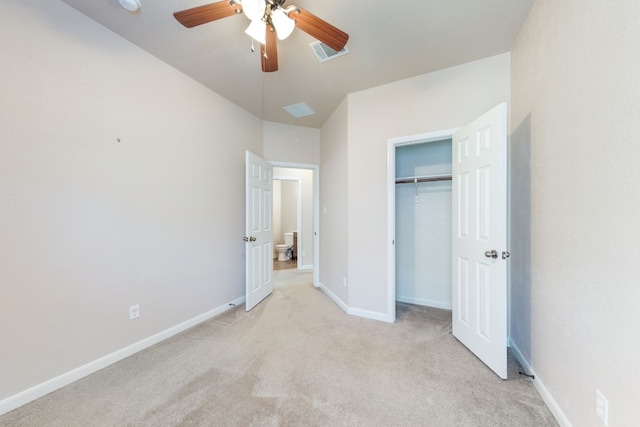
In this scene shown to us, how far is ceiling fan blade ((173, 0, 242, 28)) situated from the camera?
A: 1390 millimetres

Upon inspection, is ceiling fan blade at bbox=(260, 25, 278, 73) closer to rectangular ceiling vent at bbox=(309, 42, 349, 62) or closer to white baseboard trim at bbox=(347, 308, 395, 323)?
rectangular ceiling vent at bbox=(309, 42, 349, 62)

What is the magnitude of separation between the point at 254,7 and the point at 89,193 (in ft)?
5.88

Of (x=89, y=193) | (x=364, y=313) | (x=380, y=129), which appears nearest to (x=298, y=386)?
(x=364, y=313)

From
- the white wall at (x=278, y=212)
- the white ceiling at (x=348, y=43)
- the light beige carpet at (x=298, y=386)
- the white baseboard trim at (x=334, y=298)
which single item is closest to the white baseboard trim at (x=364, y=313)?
the white baseboard trim at (x=334, y=298)

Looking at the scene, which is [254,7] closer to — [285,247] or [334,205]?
[334,205]

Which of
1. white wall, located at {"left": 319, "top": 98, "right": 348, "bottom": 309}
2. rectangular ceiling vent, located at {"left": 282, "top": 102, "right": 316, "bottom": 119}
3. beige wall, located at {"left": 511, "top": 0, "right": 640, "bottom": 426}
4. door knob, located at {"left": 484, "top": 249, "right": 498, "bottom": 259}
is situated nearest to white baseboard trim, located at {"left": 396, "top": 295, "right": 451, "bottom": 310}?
white wall, located at {"left": 319, "top": 98, "right": 348, "bottom": 309}

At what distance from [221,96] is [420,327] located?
3537 millimetres

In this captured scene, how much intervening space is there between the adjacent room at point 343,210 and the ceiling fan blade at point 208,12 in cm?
1

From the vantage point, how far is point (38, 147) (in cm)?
163

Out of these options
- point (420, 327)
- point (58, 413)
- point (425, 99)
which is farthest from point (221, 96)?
point (420, 327)

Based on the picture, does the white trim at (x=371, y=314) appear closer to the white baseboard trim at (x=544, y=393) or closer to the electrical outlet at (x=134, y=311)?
the white baseboard trim at (x=544, y=393)

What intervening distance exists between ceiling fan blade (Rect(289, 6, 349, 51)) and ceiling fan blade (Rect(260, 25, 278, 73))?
0.20 meters

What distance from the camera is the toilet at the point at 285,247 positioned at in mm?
6179

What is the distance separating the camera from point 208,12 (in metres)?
1.43
